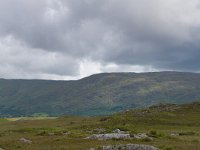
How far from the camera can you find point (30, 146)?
46.6m

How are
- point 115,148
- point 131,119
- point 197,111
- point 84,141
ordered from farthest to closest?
point 197,111 → point 131,119 → point 84,141 → point 115,148

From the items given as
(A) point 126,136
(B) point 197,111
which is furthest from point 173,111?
(A) point 126,136

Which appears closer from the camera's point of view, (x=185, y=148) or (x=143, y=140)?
(x=185, y=148)

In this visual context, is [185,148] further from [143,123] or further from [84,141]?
[143,123]

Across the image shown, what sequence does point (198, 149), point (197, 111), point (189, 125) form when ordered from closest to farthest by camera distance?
point (198, 149)
point (189, 125)
point (197, 111)

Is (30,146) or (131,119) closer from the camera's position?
(30,146)

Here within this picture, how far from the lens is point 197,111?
370 ft

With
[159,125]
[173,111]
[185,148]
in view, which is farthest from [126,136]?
[173,111]

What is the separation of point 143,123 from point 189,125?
436 inches

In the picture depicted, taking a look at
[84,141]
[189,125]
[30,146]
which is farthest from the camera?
[189,125]

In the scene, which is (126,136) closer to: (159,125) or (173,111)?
(159,125)

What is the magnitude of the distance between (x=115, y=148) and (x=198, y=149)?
897 cm

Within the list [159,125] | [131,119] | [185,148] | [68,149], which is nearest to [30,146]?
[68,149]

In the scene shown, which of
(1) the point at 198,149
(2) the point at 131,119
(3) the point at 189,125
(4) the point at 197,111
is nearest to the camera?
(1) the point at 198,149
